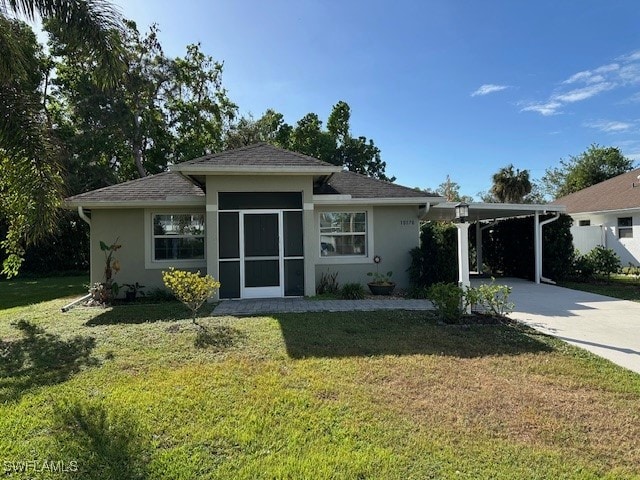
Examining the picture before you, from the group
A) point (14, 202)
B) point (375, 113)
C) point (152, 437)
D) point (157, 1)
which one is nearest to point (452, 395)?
point (152, 437)

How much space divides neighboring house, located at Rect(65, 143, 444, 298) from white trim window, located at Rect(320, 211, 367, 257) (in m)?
0.03

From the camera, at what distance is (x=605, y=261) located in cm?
1414

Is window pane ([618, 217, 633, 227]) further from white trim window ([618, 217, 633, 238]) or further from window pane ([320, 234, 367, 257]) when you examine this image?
window pane ([320, 234, 367, 257])

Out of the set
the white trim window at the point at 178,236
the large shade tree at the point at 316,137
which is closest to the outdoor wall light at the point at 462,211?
the white trim window at the point at 178,236

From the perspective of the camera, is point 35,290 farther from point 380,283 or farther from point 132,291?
point 380,283

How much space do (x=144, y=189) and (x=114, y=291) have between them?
3360mm

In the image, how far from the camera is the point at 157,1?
9336mm

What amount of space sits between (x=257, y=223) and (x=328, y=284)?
291 cm

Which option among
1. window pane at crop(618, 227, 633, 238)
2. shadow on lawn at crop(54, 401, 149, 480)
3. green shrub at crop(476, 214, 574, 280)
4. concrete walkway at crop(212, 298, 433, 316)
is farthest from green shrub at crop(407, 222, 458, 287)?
window pane at crop(618, 227, 633, 238)

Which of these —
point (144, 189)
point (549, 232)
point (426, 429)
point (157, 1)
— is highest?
point (157, 1)

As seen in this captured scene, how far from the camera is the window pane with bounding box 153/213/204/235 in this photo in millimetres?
11602

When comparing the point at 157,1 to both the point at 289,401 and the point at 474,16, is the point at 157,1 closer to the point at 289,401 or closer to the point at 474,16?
the point at 474,16

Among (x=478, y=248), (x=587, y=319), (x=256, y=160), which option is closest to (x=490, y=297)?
(x=587, y=319)

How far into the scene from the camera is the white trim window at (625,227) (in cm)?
1767
